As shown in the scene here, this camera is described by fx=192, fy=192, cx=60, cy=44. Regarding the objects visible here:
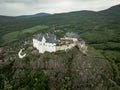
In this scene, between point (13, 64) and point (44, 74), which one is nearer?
point (44, 74)

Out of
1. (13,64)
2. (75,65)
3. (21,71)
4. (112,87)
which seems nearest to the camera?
(112,87)

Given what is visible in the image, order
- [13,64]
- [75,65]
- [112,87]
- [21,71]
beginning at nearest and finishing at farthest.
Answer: [112,87]
[75,65]
[21,71]
[13,64]

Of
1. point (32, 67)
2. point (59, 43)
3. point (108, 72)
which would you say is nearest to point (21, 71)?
point (32, 67)

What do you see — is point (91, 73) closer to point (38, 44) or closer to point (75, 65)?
point (75, 65)

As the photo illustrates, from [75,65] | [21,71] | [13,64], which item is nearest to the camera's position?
[75,65]

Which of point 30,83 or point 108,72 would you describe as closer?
point 30,83

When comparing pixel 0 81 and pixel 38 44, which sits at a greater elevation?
pixel 38 44

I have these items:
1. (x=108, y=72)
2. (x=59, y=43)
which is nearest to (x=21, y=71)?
(x=59, y=43)

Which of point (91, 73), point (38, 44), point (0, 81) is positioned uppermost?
point (38, 44)

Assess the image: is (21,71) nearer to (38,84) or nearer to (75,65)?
(38,84)
